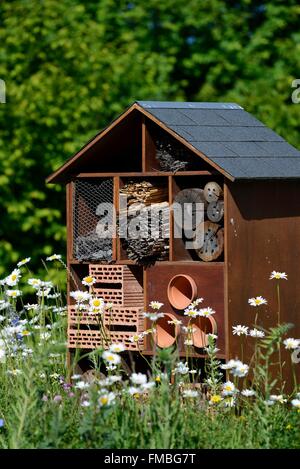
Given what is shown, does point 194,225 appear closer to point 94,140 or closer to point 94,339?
point 94,140

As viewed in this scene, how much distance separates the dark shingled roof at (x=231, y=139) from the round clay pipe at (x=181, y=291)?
70 centimetres

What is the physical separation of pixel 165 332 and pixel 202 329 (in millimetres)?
323

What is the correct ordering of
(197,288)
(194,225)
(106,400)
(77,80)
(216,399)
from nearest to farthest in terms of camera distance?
1. (106,400)
2. (216,399)
3. (197,288)
4. (194,225)
5. (77,80)

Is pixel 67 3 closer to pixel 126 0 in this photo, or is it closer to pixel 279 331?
pixel 126 0

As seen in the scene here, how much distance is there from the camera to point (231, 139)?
6.27m

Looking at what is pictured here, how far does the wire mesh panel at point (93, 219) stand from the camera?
6.41 meters

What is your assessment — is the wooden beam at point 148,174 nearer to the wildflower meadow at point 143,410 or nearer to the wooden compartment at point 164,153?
the wooden compartment at point 164,153

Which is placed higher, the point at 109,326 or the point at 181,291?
the point at 181,291

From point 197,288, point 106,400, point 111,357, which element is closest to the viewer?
point 106,400

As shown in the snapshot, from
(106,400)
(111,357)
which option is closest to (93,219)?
(111,357)

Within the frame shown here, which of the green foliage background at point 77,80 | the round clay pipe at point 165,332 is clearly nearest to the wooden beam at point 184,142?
the round clay pipe at point 165,332

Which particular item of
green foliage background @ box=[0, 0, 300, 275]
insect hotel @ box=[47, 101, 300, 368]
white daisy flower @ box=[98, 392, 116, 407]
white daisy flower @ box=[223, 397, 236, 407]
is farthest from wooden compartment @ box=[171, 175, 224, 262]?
green foliage background @ box=[0, 0, 300, 275]
